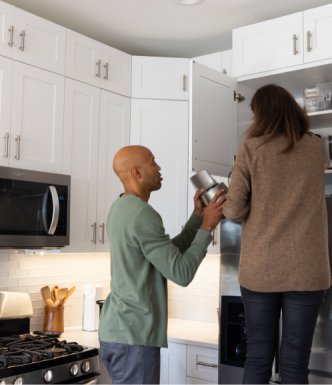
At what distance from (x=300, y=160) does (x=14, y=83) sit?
1647 millimetres

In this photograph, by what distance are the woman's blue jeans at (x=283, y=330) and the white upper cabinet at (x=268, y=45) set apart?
150 cm

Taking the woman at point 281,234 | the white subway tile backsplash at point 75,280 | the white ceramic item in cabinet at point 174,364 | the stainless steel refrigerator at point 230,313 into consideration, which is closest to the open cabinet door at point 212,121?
the stainless steel refrigerator at point 230,313

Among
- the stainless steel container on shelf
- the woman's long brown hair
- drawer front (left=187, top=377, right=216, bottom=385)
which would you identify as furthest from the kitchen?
the woman's long brown hair

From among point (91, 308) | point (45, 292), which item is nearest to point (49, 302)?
point (45, 292)

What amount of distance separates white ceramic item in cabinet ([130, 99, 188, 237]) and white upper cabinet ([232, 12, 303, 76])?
23.2 inches

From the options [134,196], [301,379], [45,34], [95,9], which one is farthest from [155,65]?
[301,379]

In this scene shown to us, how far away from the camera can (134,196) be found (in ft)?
6.01

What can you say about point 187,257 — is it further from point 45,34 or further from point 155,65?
point 155,65

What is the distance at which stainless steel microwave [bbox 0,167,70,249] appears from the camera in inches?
105

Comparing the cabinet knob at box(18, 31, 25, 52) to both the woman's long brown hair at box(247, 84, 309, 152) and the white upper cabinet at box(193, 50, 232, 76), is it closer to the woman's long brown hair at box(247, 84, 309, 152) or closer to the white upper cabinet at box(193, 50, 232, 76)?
the white upper cabinet at box(193, 50, 232, 76)

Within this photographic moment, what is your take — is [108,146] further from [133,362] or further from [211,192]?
[133,362]

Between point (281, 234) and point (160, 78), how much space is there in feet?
6.56

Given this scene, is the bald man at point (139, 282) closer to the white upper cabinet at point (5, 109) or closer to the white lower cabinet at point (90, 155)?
the white upper cabinet at point (5, 109)

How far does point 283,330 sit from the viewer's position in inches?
69.1
